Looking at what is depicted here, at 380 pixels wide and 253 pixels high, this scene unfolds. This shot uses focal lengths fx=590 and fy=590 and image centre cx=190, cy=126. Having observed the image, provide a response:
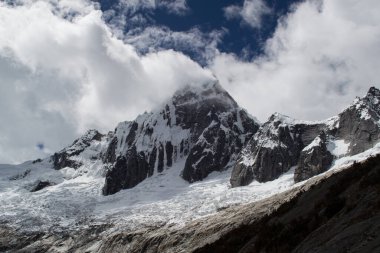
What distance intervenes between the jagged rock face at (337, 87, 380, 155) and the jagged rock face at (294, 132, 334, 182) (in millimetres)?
8072

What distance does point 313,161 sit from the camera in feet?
575

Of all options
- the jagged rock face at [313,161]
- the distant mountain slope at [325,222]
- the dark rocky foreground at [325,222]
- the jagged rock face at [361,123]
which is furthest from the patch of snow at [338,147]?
the dark rocky foreground at [325,222]

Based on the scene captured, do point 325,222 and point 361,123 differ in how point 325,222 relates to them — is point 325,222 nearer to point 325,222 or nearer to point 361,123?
point 325,222

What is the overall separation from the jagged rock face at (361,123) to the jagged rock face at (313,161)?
8.07 m

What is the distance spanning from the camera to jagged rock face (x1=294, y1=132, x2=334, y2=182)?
566 feet

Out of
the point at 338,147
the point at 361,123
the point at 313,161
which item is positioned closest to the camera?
the point at 313,161

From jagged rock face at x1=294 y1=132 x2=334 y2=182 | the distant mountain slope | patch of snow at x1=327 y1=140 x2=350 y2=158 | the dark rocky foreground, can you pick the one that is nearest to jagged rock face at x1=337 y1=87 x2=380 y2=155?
patch of snow at x1=327 y1=140 x2=350 y2=158

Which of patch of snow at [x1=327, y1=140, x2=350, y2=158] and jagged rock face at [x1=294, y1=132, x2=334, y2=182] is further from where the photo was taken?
patch of snow at [x1=327, y1=140, x2=350, y2=158]

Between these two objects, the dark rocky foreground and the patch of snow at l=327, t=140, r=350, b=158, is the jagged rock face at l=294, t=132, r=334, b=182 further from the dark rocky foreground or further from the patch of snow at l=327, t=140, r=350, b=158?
the dark rocky foreground

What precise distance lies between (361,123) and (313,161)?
21.5 m

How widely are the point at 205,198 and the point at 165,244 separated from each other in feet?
165

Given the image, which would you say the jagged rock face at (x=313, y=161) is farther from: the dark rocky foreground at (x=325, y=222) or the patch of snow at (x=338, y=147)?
the dark rocky foreground at (x=325, y=222)

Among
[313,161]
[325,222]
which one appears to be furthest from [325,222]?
[313,161]

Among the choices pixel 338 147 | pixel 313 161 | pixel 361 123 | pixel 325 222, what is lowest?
pixel 325 222
